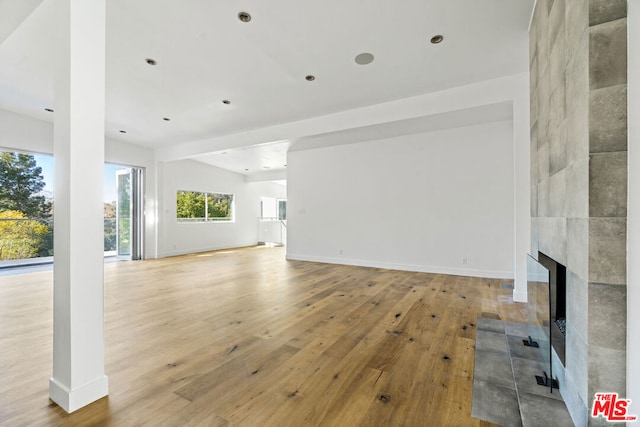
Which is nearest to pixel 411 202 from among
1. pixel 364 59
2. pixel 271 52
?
pixel 364 59

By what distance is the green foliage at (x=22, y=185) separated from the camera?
546 cm

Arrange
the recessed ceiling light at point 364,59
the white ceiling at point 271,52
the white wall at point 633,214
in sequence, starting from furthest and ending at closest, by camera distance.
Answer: the recessed ceiling light at point 364,59 → the white ceiling at point 271,52 → the white wall at point 633,214

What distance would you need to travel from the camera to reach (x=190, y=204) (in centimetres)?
834

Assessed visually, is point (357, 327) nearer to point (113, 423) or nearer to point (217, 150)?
point (113, 423)

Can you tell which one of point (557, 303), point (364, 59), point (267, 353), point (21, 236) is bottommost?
point (267, 353)

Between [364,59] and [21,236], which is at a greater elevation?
[364,59]

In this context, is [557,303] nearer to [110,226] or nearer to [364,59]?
[364,59]

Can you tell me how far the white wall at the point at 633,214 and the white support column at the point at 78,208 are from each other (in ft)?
8.61

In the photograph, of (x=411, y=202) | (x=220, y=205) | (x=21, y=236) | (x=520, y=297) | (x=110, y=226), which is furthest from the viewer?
(x=220, y=205)

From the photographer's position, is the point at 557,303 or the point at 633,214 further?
the point at 557,303

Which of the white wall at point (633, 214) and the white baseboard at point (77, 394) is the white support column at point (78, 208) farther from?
the white wall at point (633, 214)

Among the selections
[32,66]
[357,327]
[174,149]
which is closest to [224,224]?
[174,149]

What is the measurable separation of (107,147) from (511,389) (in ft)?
26.5

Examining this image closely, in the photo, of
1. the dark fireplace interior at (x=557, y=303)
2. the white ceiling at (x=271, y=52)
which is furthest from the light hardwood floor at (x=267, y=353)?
the white ceiling at (x=271, y=52)
